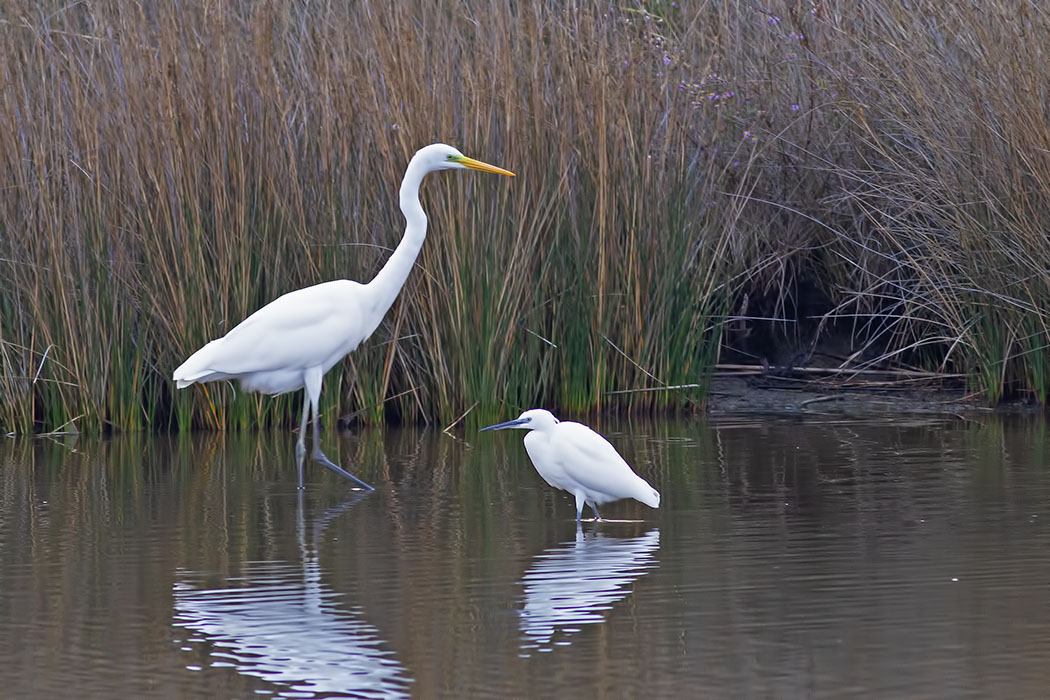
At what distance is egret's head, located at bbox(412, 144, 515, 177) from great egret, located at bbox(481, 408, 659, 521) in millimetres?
1758

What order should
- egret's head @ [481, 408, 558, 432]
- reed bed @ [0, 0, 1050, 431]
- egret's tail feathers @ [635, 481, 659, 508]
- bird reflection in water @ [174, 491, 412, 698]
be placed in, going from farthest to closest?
1. reed bed @ [0, 0, 1050, 431]
2. egret's head @ [481, 408, 558, 432]
3. egret's tail feathers @ [635, 481, 659, 508]
4. bird reflection in water @ [174, 491, 412, 698]

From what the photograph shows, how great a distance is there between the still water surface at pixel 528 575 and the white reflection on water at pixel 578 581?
0.05 ft

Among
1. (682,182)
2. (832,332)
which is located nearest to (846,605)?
(682,182)

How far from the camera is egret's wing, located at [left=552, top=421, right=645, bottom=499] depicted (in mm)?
6004

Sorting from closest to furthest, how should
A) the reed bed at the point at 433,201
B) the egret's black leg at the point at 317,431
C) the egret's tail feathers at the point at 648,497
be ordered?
the egret's tail feathers at the point at 648,497, the egret's black leg at the point at 317,431, the reed bed at the point at 433,201

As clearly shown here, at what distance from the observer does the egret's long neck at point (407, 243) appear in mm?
7750

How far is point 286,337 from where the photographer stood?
297 inches

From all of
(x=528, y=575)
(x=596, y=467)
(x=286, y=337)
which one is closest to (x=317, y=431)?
(x=286, y=337)

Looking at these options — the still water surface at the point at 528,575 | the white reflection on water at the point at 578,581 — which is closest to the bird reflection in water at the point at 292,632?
the still water surface at the point at 528,575

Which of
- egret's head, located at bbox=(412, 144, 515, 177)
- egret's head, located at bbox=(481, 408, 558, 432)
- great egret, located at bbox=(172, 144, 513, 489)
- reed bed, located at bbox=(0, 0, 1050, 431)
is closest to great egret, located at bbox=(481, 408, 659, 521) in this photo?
egret's head, located at bbox=(481, 408, 558, 432)

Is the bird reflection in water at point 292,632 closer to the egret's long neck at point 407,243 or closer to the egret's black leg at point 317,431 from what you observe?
the egret's black leg at point 317,431

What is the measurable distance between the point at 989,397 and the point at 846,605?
187 inches

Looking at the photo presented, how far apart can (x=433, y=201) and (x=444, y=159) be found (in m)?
0.91

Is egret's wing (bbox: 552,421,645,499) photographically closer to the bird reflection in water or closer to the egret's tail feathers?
the egret's tail feathers
